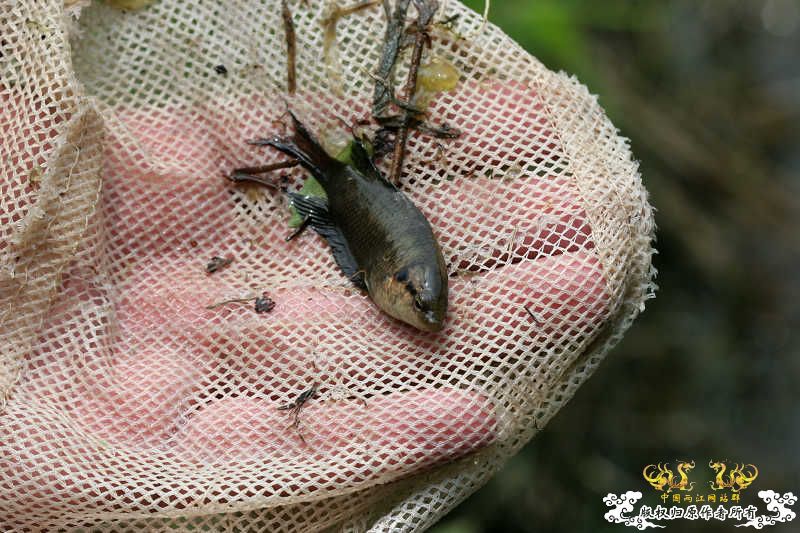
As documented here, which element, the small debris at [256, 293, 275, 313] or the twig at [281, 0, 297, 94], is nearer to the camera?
the small debris at [256, 293, 275, 313]

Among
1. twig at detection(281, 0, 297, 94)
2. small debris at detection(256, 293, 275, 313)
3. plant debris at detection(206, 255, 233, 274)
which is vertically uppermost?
twig at detection(281, 0, 297, 94)

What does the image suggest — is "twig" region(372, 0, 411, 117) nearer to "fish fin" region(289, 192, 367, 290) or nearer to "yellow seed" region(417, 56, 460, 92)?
"yellow seed" region(417, 56, 460, 92)

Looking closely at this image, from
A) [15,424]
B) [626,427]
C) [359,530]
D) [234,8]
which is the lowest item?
[626,427]

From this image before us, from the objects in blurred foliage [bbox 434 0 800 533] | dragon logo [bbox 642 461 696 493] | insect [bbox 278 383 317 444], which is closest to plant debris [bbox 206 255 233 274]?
insect [bbox 278 383 317 444]

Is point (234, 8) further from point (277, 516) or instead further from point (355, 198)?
point (277, 516)

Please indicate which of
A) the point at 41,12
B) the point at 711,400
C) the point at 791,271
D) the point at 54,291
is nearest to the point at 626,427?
the point at 711,400

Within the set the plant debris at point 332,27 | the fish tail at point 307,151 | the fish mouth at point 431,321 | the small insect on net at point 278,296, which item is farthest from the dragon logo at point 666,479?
the plant debris at point 332,27

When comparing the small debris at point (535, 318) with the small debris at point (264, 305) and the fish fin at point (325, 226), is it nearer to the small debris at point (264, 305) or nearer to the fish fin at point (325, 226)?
the fish fin at point (325, 226)
